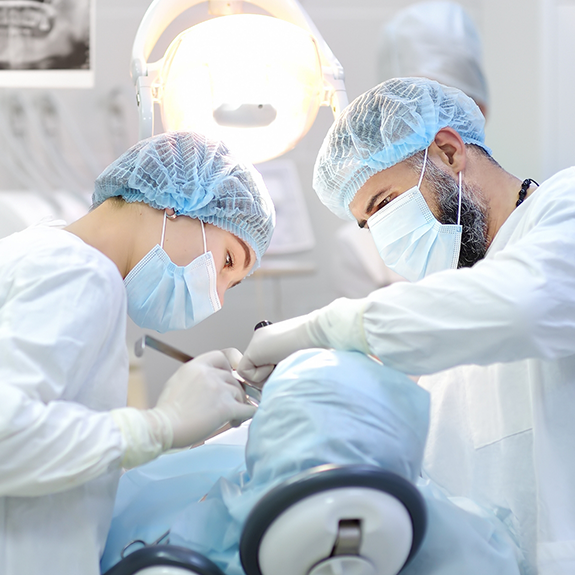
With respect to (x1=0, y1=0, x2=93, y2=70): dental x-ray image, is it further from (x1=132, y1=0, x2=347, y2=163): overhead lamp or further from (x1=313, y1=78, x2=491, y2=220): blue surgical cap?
(x1=313, y1=78, x2=491, y2=220): blue surgical cap

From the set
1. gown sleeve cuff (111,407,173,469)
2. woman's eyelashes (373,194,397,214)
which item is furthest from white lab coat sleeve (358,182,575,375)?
woman's eyelashes (373,194,397,214)

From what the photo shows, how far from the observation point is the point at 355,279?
284cm

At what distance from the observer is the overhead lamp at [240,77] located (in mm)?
1401

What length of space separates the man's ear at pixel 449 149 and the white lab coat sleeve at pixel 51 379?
0.84 meters

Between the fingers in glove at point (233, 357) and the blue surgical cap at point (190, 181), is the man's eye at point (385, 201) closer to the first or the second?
the blue surgical cap at point (190, 181)

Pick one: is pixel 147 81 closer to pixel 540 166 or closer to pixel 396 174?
pixel 396 174

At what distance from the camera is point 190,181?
1228 millimetres

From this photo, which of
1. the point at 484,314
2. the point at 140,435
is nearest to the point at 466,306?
the point at 484,314

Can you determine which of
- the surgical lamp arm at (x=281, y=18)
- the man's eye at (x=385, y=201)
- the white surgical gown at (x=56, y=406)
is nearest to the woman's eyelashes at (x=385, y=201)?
the man's eye at (x=385, y=201)

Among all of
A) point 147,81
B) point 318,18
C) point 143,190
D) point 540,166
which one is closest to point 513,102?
point 540,166

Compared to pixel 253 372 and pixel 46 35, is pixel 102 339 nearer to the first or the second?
pixel 253 372

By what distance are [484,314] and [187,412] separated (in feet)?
1.63

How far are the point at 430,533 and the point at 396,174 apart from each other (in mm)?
803

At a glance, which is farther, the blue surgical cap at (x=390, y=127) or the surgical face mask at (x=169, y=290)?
the blue surgical cap at (x=390, y=127)
